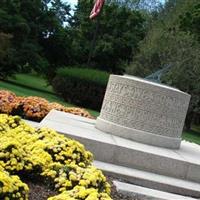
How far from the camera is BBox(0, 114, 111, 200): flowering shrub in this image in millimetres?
4824

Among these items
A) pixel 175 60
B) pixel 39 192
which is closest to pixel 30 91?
pixel 175 60

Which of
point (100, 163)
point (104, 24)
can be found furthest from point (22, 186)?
point (104, 24)

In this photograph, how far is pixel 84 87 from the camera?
29.7m

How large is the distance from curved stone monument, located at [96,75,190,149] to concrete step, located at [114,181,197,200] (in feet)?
7.92

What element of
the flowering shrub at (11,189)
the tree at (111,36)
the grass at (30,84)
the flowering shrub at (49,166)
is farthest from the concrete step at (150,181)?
the tree at (111,36)

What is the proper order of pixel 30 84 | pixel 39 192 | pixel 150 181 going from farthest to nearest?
pixel 30 84
pixel 150 181
pixel 39 192

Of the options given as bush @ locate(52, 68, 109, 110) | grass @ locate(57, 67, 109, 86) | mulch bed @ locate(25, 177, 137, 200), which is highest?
mulch bed @ locate(25, 177, 137, 200)

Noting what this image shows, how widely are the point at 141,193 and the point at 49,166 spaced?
127cm

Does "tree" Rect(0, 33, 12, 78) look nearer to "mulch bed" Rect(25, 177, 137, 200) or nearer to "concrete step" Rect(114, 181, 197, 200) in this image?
"concrete step" Rect(114, 181, 197, 200)

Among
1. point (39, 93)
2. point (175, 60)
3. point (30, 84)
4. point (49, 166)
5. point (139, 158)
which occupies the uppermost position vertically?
point (175, 60)

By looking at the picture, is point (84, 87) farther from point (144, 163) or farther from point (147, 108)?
point (144, 163)

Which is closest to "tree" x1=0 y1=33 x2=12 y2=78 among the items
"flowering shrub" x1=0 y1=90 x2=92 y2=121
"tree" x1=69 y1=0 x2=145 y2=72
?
"tree" x1=69 y1=0 x2=145 y2=72

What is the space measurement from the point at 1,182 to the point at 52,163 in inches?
57.2

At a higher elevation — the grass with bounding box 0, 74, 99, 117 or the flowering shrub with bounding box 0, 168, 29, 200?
the flowering shrub with bounding box 0, 168, 29, 200
